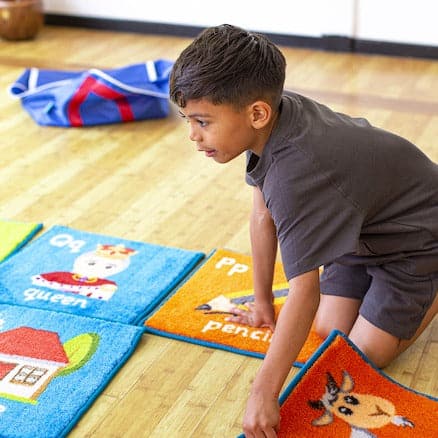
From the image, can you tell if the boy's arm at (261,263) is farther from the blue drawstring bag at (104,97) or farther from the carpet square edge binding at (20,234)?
the blue drawstring bag at (104,97)

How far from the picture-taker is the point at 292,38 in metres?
3.84

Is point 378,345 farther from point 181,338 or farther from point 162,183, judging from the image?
point 162,183

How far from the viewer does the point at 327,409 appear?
143 centimetres

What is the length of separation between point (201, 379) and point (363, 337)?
305 mm

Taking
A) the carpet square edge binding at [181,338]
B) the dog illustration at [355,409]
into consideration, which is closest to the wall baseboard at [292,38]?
the carpet square edge binding at [181,338]

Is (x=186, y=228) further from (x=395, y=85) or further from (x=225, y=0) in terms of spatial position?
(x=225, y=0)

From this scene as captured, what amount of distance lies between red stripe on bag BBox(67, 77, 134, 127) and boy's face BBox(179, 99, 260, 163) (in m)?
1.51

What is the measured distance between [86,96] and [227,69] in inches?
63.0

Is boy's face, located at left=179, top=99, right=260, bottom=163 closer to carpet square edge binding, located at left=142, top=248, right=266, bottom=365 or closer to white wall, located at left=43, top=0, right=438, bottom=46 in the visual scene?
carpet square edge binding, located at left=142, top=248, right=266, bottom=365

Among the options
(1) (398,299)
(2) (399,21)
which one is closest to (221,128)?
(1) (398,299)

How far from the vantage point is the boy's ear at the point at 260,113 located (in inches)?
51.3

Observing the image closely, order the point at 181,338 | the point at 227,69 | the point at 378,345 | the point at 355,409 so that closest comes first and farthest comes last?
the point at 227,69 → the point at 355,409 → the point at 378,345 → the point at 181,338

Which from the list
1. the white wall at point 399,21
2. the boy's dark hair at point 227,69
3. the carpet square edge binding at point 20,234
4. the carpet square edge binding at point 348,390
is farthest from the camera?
the white wall at point 399,21

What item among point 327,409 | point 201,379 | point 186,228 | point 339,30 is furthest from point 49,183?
point 339,30
